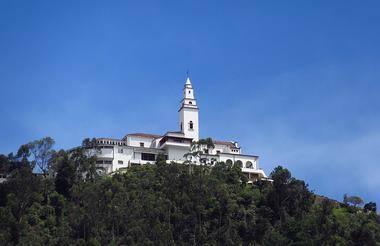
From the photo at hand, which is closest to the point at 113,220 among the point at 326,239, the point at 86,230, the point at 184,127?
the point at 86,230

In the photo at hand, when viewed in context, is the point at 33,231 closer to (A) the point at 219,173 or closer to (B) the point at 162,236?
(B) the point at 162,236

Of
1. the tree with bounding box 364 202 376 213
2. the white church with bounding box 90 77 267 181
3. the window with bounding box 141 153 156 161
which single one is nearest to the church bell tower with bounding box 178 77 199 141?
the white church with bounding box 90 77 267 181

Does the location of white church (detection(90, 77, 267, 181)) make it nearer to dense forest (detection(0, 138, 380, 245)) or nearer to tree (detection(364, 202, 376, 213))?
dense forest (detection(0, 138, 380, 245))

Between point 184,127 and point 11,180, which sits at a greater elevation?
point 184,127

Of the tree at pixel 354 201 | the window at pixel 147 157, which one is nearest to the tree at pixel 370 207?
the tree at pixel 354 201

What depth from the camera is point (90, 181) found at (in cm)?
7612

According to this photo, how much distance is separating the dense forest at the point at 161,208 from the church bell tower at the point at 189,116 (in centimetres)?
922

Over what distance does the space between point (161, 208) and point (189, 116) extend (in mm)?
23384

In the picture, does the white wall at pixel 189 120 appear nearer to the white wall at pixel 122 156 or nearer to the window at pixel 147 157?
the window at pixel 147 157

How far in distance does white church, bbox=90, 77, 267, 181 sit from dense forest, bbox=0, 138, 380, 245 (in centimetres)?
441

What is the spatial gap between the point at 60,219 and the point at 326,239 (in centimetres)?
2260

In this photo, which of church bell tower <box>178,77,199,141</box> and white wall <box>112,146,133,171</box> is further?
church bell tower <box>178,77,199,141</box>

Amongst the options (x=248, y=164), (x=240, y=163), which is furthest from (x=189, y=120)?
(x=248, y=164)

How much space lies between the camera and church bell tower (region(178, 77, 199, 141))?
90000mm
